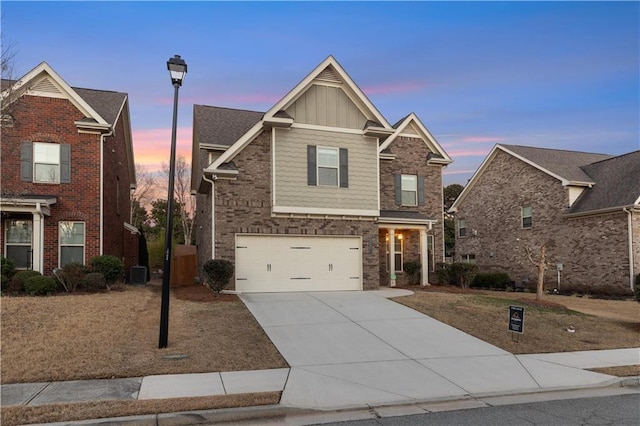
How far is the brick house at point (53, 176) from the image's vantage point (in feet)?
54.3

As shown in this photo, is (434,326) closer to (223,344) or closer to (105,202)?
(223,344)

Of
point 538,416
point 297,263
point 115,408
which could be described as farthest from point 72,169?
point 538,416

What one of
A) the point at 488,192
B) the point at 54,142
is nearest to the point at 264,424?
the point at 54,142

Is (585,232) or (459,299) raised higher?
(585,232)

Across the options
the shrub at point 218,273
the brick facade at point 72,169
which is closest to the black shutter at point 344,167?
the shrub at point 218,273

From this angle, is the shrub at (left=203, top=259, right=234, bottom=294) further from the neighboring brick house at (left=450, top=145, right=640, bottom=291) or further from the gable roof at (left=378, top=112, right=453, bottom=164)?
the neighboring brick house at (left=450, top=145, right=640, bottom=291)

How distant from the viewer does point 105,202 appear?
1877 cm

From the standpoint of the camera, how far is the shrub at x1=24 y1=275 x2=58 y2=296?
1445 centimetres

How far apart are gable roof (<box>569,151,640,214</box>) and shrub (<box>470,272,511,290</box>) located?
4.79 m

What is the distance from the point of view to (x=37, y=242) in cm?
1628

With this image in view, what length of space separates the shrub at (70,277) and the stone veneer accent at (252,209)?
4.45 meters

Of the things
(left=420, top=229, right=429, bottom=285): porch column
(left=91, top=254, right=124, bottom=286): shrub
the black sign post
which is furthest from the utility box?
the black sign post

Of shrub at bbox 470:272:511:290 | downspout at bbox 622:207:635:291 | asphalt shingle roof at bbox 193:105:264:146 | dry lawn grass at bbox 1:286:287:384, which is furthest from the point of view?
shrub at bbox 470:272:511:290

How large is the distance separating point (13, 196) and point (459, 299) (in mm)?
14945
